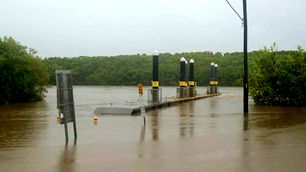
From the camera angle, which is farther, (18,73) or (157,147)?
(18,73)

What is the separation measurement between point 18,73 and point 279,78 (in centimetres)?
1678

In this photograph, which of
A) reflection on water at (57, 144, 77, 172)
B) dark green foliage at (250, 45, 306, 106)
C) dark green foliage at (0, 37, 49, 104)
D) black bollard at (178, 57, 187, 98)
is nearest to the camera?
reflection on water at (57, 144, 77, 172)

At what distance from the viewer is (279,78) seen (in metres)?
25.3

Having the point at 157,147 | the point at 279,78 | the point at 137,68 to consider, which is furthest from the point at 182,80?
the point at 137,68

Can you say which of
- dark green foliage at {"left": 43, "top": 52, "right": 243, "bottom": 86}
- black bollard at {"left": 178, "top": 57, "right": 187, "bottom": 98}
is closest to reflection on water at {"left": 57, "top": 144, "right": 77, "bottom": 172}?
black bollard at {"left": 178, "top": 57, "right": 187, "bottom": 98}

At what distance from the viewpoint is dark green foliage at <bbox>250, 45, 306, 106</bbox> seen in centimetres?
2506

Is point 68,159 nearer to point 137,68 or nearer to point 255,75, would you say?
point 255,75

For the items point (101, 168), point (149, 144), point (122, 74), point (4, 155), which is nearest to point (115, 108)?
point (149, 144)

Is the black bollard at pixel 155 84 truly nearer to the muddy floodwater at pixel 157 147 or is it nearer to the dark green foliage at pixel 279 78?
the dark green foliage at pixel 279 78

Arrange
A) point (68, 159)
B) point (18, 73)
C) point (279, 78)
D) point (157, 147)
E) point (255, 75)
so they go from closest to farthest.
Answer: point (68, 159) → point (157, 147) → point (279, 78) → point (255, 75) → point (18, 73)

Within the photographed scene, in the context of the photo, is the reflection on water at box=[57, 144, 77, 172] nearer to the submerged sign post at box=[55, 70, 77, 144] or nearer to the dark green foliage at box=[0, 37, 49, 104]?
the submerged sign post at box=[55, 70, 77, 144]

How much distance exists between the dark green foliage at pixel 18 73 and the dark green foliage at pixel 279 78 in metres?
15.0

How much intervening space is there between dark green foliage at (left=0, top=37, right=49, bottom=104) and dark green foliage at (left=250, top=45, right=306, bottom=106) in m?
15.0

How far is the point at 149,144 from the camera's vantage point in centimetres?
1088
